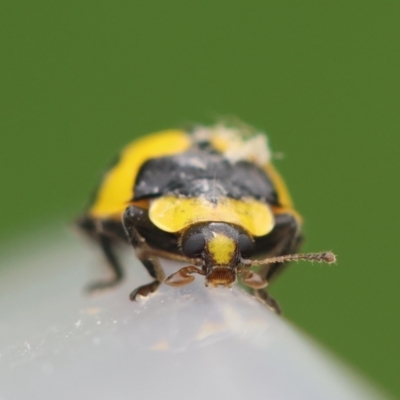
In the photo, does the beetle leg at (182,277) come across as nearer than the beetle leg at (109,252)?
Yes

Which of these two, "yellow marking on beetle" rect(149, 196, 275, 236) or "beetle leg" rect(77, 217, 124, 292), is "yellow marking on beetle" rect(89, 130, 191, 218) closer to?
"beetle leg" rect(77, 217, 124, 292)

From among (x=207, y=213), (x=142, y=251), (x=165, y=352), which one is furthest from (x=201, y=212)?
(x=165, y=352)

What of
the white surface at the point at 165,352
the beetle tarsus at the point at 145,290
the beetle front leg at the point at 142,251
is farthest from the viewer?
the beetle front leg at the point at 142,251

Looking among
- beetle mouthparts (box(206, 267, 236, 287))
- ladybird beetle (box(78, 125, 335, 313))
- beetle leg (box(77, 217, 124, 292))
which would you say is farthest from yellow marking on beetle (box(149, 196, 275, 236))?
beetle leg (box(77, 217, 124, 292))

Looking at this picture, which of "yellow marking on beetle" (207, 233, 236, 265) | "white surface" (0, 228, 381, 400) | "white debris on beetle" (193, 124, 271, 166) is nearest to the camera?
"white surface" (0, 228, 381, 400)

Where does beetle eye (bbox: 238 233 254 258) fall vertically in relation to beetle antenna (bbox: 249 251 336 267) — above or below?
above

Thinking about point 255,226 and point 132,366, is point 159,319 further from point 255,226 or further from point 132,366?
point 255,226

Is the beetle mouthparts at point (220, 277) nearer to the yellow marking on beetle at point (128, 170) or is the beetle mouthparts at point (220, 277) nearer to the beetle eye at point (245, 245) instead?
the beetle eye at point (245, 245)

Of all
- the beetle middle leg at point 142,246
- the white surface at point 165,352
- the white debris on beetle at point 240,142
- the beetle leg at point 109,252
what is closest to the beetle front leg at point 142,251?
the beetle middle leg at point 142,246

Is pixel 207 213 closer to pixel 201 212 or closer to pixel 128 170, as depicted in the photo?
pixel 201 212
